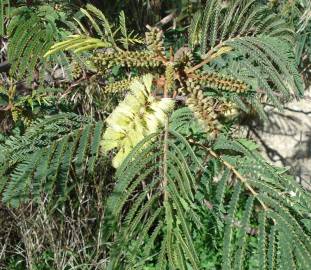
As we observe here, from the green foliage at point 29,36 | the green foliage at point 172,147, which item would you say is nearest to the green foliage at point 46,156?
the green foliage at point 172,147

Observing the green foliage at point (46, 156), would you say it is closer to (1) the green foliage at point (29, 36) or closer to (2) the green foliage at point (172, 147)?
(2) the green foliage at point (172, 147)

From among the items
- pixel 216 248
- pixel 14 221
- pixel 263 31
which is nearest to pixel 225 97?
pixel 263 31

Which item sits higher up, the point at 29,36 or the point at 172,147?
the point at 29,36

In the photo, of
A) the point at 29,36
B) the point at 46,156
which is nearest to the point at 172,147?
the point at 46,156

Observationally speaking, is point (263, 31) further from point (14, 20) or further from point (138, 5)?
point (138, 5)

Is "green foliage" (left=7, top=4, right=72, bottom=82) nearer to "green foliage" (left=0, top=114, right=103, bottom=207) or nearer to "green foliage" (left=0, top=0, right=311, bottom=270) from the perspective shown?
"green foliage" (left=0, top=0, right=311, bottom=270)

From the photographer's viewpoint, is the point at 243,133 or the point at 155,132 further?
the point at 243,133

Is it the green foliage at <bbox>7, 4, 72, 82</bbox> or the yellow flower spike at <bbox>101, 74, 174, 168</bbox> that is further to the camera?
the green foliage at <bbox>7, 4, 72, 82</bbox>

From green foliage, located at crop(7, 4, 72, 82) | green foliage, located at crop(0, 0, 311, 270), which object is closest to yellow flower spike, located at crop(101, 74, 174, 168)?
green foliage, located at crop(0, 0, 311, 270)

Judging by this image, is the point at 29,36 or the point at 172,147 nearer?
the point at 172,147

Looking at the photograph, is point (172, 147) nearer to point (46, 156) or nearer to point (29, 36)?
point (46, 156)

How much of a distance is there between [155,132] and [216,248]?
1541 millimetres

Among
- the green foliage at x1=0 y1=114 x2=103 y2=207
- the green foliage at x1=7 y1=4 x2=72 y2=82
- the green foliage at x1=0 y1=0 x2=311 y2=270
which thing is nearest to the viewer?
the green foliage at x1=0 y1=0 x2=311 y2=270

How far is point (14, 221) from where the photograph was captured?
2.44 m
